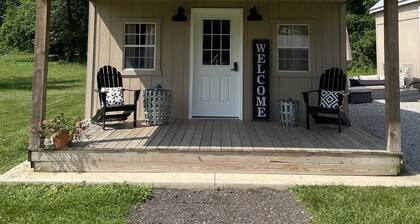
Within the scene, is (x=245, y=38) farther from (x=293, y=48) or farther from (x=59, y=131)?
(x=59, y=131)

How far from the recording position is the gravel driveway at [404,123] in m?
5.32

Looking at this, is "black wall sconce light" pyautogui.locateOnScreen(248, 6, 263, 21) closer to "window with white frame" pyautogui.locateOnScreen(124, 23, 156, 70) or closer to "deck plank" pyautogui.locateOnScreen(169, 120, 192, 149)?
"window with white frame" pyautogui.locateOnScreen(124, 23, 156, 70)

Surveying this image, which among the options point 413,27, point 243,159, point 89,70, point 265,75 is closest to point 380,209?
point 243,159

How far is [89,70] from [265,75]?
2.88 meters

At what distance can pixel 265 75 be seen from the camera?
262 inches

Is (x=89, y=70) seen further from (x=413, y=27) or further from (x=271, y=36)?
(x=413, y=27)

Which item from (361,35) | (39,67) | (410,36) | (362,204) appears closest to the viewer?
(362,204)

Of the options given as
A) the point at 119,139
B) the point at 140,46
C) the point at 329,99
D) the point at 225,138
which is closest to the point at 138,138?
the point at 119,139

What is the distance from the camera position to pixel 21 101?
35.8 ft

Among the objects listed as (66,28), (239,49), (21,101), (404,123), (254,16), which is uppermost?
(66,28)

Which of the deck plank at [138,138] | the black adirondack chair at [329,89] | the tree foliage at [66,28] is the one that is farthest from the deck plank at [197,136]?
the tree foliage at [66,28]

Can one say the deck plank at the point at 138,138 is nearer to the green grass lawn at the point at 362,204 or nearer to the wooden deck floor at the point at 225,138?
the wooden deck floor at the point at 225,138

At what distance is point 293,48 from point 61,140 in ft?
13.1

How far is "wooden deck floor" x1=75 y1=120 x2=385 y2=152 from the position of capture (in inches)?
180
